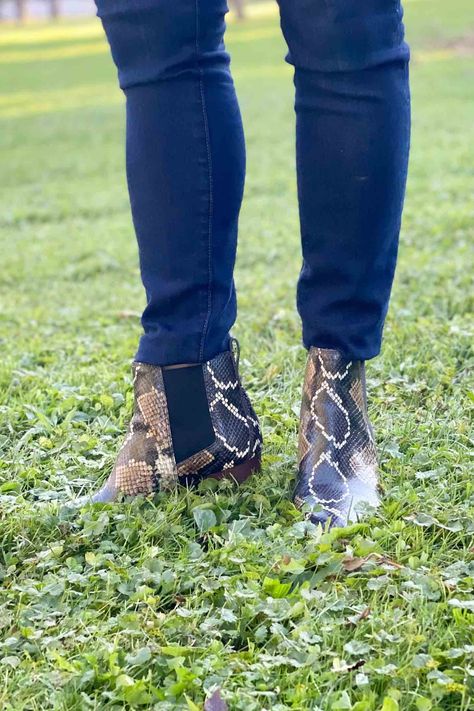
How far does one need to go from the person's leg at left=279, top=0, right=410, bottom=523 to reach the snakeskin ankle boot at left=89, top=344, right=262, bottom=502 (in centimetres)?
14

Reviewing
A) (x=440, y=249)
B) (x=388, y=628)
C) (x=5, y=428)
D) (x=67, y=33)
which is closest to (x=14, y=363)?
(x=5, y=428)

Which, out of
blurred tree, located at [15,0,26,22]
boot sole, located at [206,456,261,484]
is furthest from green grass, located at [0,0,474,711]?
blurred tree, located at [15,0,26,22]

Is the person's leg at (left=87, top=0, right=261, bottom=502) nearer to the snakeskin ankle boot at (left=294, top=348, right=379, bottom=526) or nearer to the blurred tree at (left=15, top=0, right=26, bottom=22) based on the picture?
the snakeskin ankle boot at (left=294, top=348, right=379, bottom=526)

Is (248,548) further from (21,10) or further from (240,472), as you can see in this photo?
(21,10)

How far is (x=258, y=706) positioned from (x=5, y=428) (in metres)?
1.17

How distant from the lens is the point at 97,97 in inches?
711

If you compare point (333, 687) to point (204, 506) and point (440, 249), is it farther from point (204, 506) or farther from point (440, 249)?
point (440, 249)

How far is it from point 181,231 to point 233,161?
0.50ft

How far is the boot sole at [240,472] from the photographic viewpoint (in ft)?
5.86

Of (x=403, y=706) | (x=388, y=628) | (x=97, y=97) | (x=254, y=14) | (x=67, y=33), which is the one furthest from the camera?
(x=254, y=14)

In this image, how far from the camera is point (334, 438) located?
172 centimetres

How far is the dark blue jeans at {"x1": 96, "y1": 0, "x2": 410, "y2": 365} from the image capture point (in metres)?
1.57

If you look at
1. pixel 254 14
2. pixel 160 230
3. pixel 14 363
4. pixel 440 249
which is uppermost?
pixel 160 230

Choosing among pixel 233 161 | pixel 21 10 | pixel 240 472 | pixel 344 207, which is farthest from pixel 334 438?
pixel 21 10
